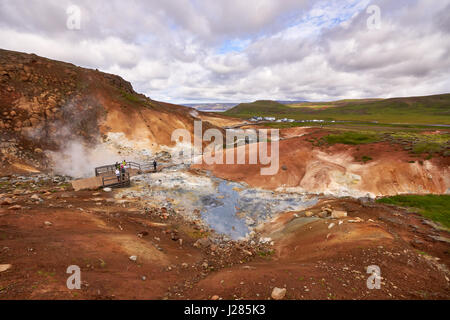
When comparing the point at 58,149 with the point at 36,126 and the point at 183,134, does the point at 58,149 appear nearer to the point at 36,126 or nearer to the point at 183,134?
the point at 36,126

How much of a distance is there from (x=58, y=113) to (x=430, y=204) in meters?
47.0

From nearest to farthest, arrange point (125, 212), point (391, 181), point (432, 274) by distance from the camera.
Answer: point (432, 274)
point (125, 212)
point (391, 181)

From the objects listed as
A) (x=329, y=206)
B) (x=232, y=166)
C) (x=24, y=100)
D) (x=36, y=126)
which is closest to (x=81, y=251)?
(x=329, y=206)

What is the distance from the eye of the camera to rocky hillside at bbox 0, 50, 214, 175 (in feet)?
86.5

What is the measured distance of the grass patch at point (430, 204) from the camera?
14.0 m

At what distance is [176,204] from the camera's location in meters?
19.7

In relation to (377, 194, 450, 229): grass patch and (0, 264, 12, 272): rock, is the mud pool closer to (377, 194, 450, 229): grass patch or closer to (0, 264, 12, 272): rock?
(377, 194, 450, 229): grass patch

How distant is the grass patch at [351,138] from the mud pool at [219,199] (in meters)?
12.7

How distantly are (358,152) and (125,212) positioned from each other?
2825cm

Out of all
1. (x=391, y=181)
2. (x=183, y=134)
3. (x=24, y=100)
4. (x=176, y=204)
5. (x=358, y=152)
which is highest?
(x=24, y=100)

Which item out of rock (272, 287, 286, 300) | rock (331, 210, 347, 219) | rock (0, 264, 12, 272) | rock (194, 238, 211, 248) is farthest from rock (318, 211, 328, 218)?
rock (0, 264, 12, 272)

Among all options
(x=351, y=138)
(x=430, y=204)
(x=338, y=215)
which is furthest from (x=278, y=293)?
(x=351, y=138)

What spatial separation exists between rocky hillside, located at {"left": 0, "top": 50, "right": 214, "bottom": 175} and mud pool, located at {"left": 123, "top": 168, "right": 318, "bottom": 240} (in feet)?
47.6

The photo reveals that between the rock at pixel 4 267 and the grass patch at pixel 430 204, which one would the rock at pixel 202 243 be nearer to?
the rock at pixel 4 267
